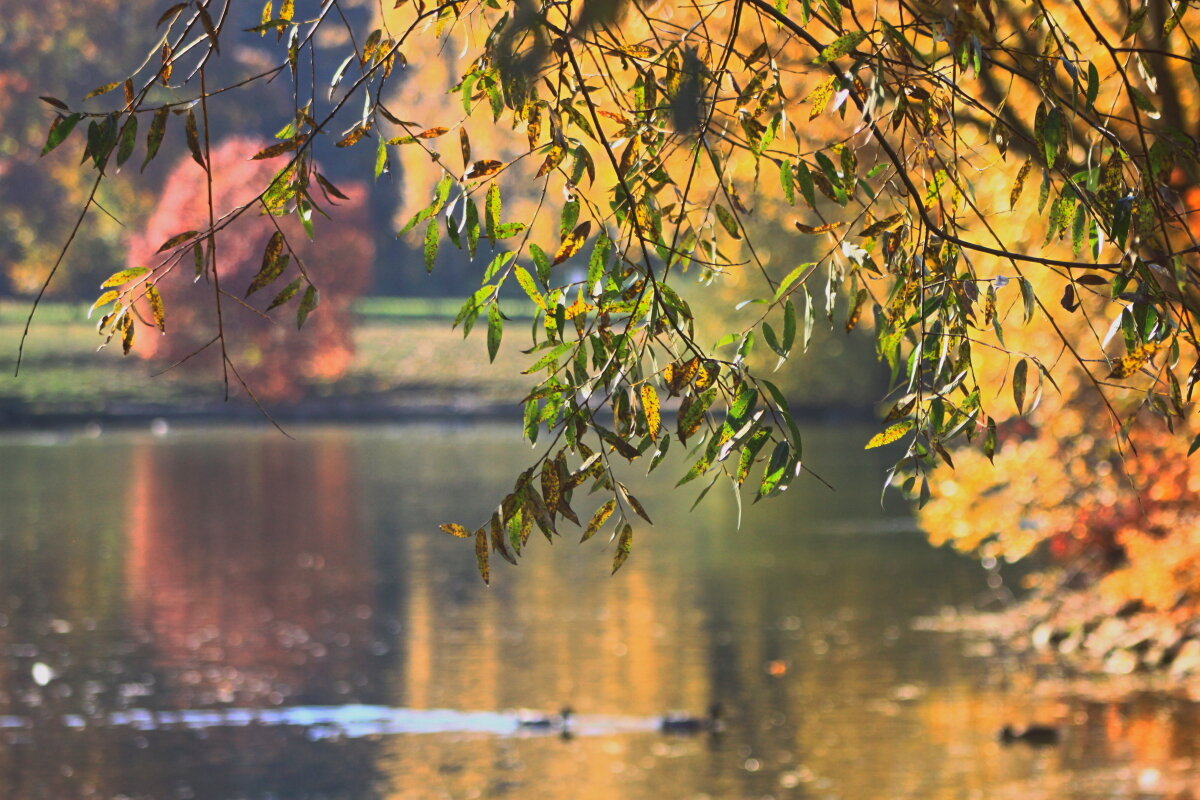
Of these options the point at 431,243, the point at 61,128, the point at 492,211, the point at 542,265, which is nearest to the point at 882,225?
the point at 542,265

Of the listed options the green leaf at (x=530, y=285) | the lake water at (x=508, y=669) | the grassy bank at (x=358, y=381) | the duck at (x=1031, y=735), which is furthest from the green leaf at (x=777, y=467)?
the grassy bank at (x=358, y=381)

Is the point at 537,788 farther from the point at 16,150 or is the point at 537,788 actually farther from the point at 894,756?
the point at 16,150

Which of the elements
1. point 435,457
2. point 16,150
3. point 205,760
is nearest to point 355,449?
point 435,457

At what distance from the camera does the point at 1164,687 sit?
13.2 metres

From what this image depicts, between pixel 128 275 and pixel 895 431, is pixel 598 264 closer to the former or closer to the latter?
pixel 895 431

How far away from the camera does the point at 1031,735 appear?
1141cm

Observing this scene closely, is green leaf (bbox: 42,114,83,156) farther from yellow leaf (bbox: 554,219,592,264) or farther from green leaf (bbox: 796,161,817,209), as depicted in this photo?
green leaf (bbox: 796,161,817,209)

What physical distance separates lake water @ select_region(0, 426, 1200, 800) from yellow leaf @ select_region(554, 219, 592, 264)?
6.56ft

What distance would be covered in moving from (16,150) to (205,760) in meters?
49.3

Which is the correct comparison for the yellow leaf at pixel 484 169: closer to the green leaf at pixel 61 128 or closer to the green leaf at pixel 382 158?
the green leaf at pixel 382 158

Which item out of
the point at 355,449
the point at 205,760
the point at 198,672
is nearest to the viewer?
the point at 205,760

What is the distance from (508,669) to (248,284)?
39.0 metres

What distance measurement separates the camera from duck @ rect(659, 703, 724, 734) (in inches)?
466

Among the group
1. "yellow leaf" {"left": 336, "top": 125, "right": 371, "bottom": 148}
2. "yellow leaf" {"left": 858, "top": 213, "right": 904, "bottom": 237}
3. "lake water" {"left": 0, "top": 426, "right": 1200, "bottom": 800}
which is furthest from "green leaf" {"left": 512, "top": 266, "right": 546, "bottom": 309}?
"lake water" {"left": 0, "top": 426, "right": 1200, "bottom": 800}
